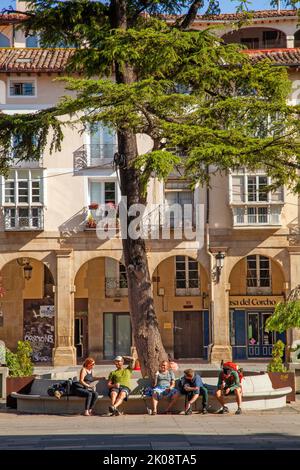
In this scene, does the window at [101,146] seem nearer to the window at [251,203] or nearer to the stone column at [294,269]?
the window at [251,203]

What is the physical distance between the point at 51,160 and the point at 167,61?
21.2 m

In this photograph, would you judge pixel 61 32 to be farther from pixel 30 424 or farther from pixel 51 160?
pixel 51 160

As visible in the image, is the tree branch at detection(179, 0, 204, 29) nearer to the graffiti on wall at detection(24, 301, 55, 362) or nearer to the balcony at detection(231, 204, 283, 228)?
the balcony at detection(231, 204, 283, 228)

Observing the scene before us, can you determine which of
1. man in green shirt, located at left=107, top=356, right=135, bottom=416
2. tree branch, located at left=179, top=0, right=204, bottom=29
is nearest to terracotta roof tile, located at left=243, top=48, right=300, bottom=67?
tree branch, located at left=179, top=0, right=204, bottom=29

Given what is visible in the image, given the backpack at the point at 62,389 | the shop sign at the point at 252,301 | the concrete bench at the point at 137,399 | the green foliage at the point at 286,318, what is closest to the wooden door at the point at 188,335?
the shop sign at the point at 252,301

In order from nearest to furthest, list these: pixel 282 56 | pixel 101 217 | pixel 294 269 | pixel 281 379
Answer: pixel 281 379, pixel 294 269, pixel 101 217, pixel 282 56

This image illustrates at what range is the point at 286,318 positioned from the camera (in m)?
17.0

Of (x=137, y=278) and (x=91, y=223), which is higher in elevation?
(x=91, y=223)

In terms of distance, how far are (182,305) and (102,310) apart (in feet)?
11.7

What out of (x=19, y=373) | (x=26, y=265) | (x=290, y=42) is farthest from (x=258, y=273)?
(x=19, y=373)

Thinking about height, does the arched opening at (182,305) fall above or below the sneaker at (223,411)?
above

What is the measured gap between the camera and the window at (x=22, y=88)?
37062 millimetres

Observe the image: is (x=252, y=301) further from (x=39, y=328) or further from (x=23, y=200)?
(x=23, y=200)

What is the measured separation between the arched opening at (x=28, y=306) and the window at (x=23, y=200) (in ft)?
10.2
